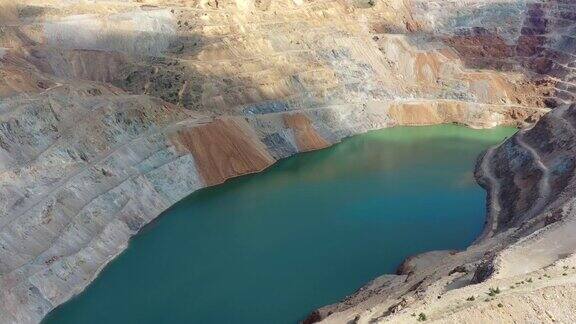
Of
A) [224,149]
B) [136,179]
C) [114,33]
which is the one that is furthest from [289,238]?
[114,33]

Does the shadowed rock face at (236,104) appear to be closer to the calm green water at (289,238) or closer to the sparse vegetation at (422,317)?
the sparse vegetation at (422,317)

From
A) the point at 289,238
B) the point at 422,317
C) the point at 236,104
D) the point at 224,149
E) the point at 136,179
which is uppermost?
the point at 236,104

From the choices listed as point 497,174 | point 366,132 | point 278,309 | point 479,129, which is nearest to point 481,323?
point 278,309

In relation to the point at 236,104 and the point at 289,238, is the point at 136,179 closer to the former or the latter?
the point at 289,238

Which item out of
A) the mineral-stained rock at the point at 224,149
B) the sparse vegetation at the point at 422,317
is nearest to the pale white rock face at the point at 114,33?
the mineral-stained rock at the point at 224,149

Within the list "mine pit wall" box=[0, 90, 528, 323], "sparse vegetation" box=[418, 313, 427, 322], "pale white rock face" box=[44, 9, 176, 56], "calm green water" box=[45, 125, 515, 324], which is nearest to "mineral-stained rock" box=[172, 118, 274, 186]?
"mine pit wall" box=[0, 90, 528, 323]
